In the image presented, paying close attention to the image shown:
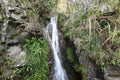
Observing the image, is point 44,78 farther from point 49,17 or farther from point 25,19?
point 49,17

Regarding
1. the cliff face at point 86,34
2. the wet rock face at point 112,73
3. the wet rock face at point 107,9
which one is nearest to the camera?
the wet rock face at point 112,73

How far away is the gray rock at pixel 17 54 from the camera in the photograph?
5.90 meters

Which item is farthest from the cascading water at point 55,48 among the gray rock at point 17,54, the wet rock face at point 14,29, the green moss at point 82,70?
the gray rock at point 17,54

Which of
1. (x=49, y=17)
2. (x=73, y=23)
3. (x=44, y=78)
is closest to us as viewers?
(x=44, y=78)

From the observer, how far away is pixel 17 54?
6090 mm

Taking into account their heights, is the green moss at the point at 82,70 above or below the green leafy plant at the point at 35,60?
below

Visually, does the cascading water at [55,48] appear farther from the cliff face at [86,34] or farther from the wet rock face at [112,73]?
the wet rock face at [112,73]

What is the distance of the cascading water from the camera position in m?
7.17

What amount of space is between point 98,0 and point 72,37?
5.95 ft

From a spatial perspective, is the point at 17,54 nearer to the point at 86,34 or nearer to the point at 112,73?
the point at 86,34

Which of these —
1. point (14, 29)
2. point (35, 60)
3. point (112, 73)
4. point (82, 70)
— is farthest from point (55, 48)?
point (112, 73)

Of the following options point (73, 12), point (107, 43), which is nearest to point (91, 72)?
point (107, 43)

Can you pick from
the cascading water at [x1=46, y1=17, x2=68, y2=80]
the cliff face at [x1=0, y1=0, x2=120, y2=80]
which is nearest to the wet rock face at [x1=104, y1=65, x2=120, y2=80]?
the cliff face at [x1=0, y1=0, x2=120, y2=80]

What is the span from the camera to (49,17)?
966 cm
